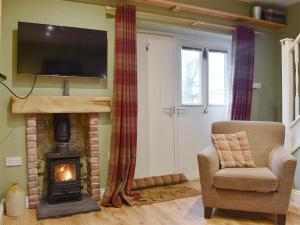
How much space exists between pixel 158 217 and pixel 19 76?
2.00 m

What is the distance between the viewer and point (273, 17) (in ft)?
14.3

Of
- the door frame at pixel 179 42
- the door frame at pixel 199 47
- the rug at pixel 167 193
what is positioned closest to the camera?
the rug at pixel 167 193

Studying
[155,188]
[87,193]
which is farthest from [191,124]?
[87,193]

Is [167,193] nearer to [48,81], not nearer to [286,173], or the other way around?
[286,173]

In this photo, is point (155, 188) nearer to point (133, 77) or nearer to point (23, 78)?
point (133, 77)

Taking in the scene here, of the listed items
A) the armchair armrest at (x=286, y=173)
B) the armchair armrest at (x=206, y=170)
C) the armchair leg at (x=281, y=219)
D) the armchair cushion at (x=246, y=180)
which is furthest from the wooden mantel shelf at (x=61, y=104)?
the armchair leg at (x=281, y=219)

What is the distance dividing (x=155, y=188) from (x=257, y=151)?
139 centimetres

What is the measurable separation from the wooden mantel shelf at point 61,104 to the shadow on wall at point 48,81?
7.1 inches

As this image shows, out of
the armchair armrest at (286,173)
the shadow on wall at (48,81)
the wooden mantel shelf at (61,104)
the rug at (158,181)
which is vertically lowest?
the rug at (158,181)

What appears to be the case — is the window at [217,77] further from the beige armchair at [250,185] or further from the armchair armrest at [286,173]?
the armchair armrest at [286,173]

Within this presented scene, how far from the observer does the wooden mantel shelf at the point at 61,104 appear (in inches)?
111

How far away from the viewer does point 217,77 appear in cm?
447

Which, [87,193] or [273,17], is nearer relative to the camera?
[87,193]

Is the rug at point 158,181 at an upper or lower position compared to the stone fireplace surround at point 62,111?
lower
